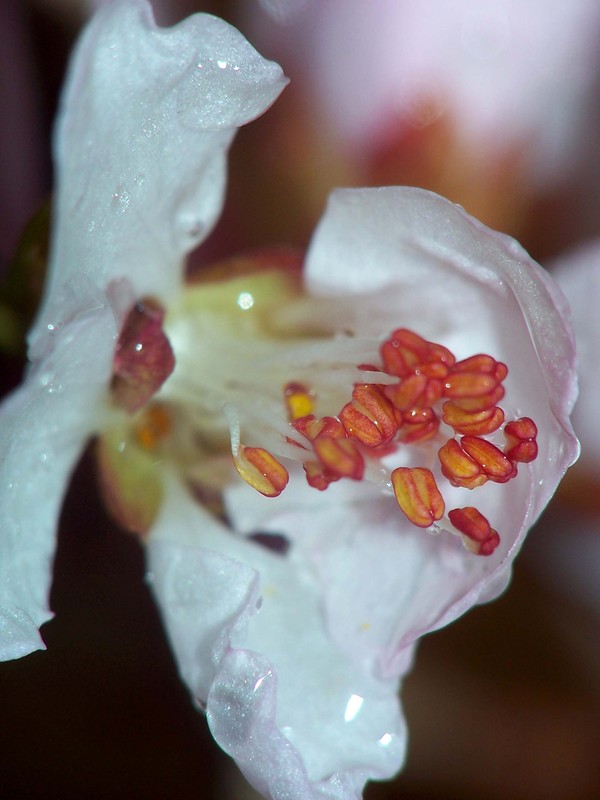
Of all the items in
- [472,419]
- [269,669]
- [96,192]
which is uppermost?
[96,192]

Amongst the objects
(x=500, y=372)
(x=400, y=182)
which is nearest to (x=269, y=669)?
(x=500, y=372)

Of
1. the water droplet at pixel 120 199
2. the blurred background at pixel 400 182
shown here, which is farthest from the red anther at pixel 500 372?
the blurred background at pixel 400 182

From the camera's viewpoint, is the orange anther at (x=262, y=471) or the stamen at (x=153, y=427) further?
the stamen at (x=153, y=427)

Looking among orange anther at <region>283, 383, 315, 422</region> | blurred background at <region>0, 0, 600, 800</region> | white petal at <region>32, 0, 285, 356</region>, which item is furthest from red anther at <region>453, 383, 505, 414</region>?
blurred background at <region>0, 0, 600, 800</region>

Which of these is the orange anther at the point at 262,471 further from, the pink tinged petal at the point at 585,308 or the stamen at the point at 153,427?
the pink tinged petal at the point at 585,308

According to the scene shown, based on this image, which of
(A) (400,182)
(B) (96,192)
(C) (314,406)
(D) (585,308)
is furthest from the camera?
(A) (400,182)

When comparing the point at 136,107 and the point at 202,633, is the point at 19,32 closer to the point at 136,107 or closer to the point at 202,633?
the point at 136,107

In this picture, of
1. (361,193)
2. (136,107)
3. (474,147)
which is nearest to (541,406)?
(361,193)

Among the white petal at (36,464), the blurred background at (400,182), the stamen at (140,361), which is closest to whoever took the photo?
the white petal at (36,464)

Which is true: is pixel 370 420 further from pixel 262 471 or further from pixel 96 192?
pixel 96 192
